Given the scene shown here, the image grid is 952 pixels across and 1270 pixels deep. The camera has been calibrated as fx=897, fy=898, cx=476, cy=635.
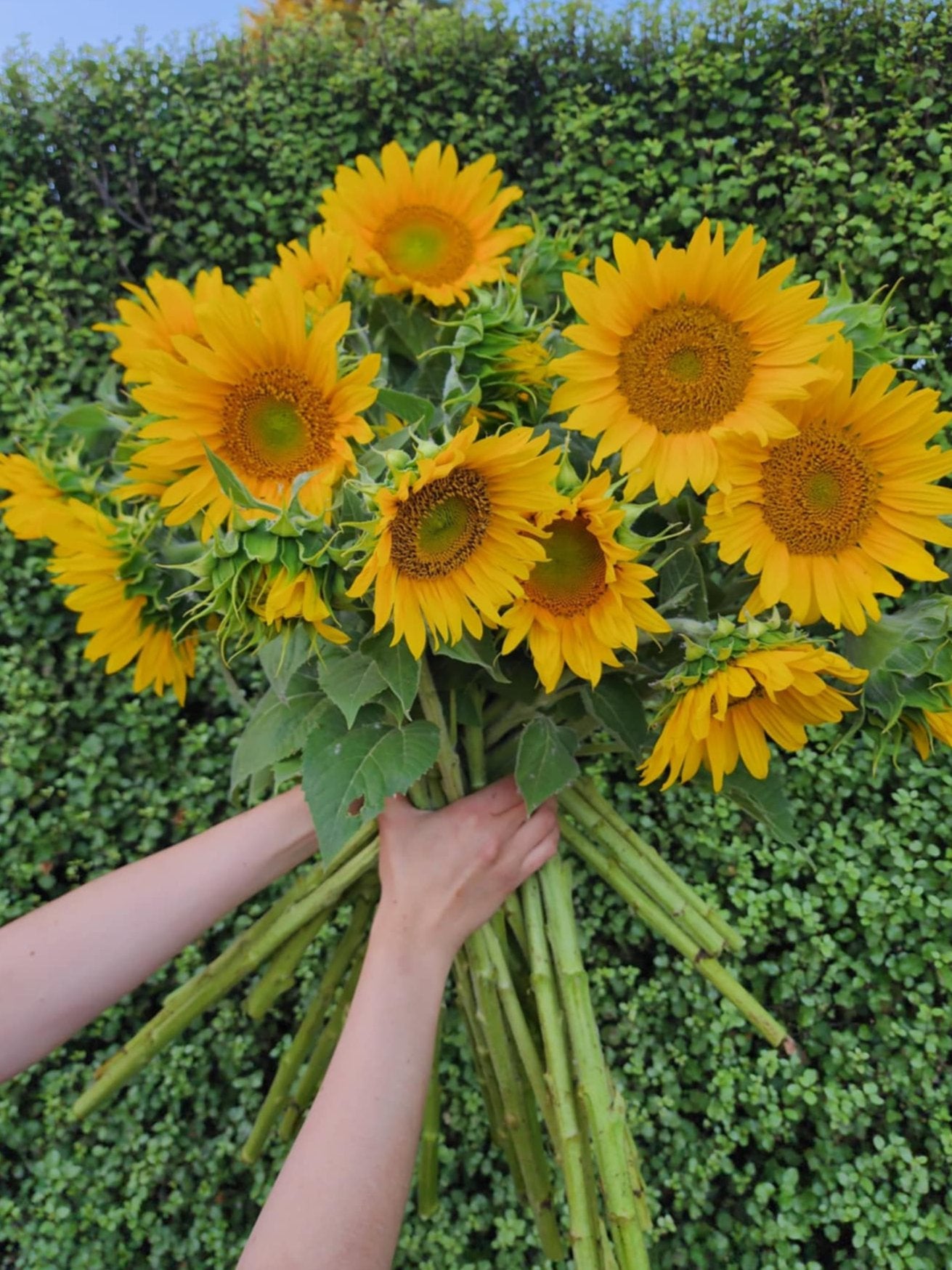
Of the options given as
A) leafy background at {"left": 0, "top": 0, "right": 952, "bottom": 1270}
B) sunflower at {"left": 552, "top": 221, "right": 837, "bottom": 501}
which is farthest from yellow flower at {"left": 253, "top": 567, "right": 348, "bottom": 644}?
leafy background at {"left": 0, "top": 0, "right": 952, "bottom": 1270}

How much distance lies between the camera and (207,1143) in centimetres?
146

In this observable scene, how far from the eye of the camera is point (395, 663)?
2.19ft

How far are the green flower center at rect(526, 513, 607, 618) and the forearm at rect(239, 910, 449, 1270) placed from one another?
373 mm

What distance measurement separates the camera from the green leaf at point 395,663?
657mm

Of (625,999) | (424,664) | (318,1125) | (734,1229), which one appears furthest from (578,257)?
(734,1229)

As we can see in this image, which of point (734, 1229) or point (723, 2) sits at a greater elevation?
point (723, 2)

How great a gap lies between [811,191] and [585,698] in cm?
115

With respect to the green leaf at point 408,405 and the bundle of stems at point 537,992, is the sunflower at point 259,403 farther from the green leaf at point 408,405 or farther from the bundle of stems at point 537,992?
the bundle of stems at point 537,992

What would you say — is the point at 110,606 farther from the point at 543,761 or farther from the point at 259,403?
the point at 543,761

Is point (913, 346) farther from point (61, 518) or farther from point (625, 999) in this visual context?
point (61, 518)

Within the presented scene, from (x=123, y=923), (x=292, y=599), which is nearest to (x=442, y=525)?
(x=292, y=599)

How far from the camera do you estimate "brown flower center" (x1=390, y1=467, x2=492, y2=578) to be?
60 centimetres

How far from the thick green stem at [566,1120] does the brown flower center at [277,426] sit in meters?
0.53

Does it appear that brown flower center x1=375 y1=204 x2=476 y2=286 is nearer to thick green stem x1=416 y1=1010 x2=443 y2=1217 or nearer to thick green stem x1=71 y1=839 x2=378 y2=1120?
thick green stem x1=71 y1=839 x2=378 y2=1120
